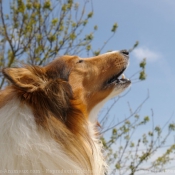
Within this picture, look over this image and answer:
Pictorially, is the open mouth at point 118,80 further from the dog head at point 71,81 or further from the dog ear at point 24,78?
the dog ear at point 24,78

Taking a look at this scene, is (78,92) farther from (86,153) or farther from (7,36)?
(7,36)

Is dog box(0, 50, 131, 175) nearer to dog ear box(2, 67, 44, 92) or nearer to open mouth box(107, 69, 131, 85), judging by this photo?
dog ear box(2, 67, 44, 92)

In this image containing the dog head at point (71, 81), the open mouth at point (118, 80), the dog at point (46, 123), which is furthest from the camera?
the open mouth at point (118, 80)

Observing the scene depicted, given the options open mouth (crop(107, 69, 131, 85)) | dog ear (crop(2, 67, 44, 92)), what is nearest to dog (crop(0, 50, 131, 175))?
dog ear (crop(2, 67, 44, 92))

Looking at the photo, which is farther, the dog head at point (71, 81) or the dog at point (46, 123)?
the dog head at point (71, 81)

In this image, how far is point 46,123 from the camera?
10.3 ft

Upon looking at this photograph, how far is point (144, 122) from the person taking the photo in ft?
27.4

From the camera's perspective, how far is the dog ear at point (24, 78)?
3021mm

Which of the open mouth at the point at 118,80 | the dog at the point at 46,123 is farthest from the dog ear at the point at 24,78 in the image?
the open mouth at the point at 118,80

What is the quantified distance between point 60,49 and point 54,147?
4157 mm

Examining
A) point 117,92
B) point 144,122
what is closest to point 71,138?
point 117,92

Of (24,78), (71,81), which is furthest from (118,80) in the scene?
(24,78)

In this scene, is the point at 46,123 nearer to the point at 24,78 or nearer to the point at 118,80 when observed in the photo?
the point at 24,78

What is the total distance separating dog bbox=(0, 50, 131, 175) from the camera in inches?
116
